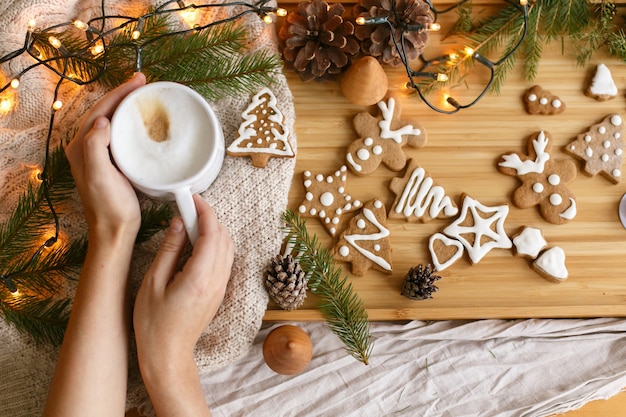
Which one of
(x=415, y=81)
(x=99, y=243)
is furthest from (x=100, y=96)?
(x=415, y=81)

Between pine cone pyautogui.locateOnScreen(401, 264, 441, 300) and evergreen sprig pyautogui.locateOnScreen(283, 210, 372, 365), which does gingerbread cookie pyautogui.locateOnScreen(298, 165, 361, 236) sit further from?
pine cone pyautogui.locateOnScreen(401, 264, 441, 300)

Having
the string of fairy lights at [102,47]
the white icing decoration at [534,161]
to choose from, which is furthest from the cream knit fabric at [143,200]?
the white icing decoration at [534,161]

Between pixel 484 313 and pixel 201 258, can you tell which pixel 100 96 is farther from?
pixel 484 313

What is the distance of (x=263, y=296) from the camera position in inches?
35.5

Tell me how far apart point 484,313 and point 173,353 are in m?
0.54

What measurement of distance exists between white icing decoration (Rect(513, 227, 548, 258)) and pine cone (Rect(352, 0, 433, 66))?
1.23ft

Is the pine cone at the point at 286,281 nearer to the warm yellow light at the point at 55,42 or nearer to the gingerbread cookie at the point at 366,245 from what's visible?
the gingerbread cookie at the point at 366,245

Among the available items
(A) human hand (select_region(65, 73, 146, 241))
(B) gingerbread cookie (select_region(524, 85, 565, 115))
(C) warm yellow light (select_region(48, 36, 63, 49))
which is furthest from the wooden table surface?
(C) warm yellow light (select_region(48, 36, 63, 49))

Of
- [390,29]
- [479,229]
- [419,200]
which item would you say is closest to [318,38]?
[390,29]

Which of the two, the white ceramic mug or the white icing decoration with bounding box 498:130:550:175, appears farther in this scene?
the white icing decoration with bounding box 498:130:550:175

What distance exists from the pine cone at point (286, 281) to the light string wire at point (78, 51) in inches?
14.7

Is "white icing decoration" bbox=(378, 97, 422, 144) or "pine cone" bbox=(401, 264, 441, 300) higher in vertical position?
"white icing decoration" bbox=(378, 97, 422, 144)

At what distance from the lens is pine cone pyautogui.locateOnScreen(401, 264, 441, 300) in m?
0.88

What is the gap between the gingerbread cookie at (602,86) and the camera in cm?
96
